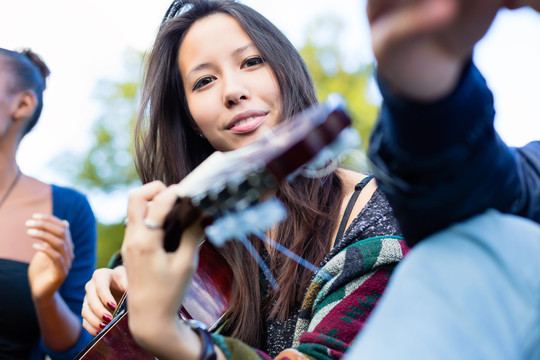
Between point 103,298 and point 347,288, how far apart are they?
918 millimetres

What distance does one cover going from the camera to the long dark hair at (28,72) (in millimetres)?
2711

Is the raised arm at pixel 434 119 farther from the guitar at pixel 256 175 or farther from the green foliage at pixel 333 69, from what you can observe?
the green foliage at pixel 333 69

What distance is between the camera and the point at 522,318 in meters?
0.77

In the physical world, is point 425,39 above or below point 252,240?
above

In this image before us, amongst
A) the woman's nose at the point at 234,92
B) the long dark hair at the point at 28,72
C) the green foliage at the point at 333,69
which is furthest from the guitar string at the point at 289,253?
the green foliage at the point at 333,69

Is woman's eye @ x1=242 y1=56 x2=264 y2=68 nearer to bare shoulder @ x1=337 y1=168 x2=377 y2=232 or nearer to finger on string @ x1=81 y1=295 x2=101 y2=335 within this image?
bare shoulder @ x1=337 y1=168 x2=377 y2=232

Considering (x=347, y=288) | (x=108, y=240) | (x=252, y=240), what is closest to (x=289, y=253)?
(x=252, y=240)

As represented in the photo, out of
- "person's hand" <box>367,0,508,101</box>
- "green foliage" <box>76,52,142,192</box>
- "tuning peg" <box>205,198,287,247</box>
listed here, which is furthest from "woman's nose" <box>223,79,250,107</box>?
"green foliage" <box>76,52,142,192</box>

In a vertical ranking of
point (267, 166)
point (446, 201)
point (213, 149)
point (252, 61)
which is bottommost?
point (213, 149)

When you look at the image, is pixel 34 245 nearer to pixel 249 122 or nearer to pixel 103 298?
pixel 103 298

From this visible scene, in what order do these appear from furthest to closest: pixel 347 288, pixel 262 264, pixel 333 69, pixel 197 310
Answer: pixel 333 69
pixel 262 264
pixel 197 310
pixel 347 288

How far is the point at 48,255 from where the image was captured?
2.19 meters

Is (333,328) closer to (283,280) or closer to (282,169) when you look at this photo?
(283,280)

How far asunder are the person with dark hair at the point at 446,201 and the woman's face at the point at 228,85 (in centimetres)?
109
